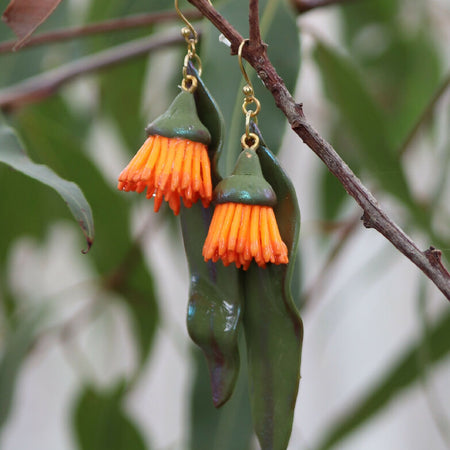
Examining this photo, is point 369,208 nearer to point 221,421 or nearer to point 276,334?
point 276,334

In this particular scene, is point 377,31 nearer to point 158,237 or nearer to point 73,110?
point 73,110

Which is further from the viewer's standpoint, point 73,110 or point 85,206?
point 73,110

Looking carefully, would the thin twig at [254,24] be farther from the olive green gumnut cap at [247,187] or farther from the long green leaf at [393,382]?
the long green leaf at [393,382]

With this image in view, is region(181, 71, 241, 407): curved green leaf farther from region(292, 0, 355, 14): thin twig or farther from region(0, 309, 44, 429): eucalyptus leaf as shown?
region(0, 309, 44, 429): eucalyptus leaf

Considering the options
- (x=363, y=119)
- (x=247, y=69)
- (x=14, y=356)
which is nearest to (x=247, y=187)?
(x=247, y=69)

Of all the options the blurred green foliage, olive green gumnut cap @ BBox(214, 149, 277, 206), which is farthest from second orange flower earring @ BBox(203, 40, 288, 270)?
the blurred green foliage

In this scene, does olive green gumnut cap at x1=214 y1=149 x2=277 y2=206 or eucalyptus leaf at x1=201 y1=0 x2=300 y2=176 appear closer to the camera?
olive green gumnut cap at x1=214 y1=149 x2=277 y2=206

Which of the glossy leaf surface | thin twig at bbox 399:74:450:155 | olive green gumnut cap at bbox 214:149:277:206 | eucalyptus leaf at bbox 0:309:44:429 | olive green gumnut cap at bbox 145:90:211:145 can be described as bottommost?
olive green gumnut cap at bbox 214:149:277:206

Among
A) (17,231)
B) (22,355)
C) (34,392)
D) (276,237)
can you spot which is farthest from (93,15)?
(34,392)
